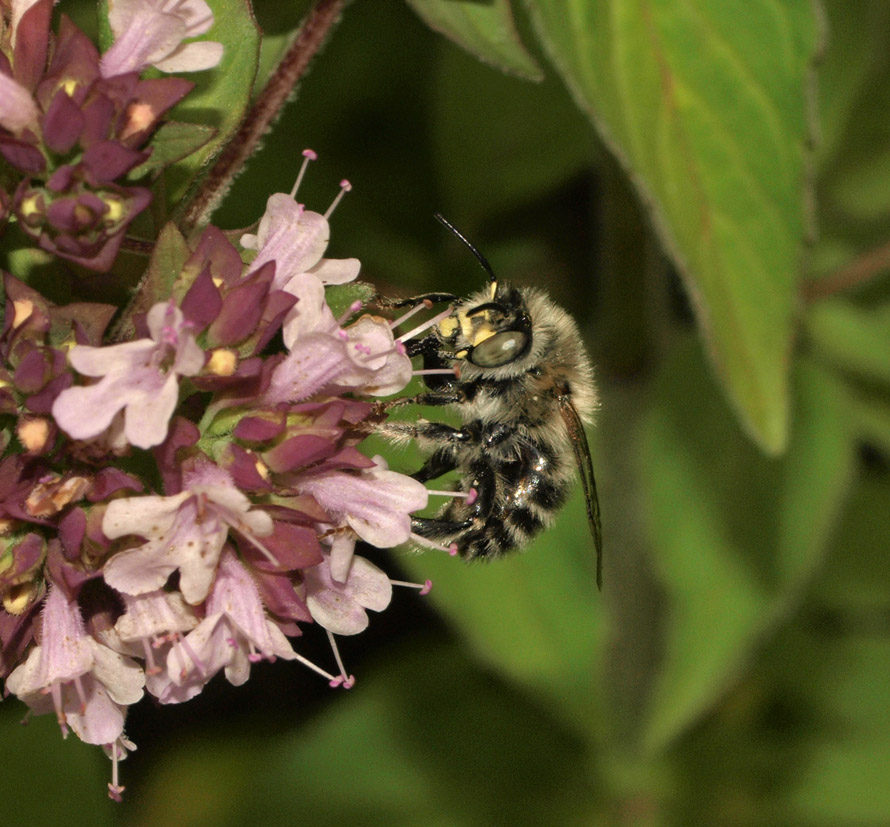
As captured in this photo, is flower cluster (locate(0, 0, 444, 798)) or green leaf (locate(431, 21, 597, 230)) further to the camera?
green leaf (locate(431, 21, 597, 230))

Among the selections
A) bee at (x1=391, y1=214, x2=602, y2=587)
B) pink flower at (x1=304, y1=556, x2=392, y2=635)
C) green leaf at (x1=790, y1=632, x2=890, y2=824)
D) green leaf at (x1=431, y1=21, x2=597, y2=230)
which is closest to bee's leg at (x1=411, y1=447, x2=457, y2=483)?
bee at (x1=391, y1=214, x2=602, y2=587)

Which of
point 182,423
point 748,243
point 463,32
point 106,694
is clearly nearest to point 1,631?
point 106,694

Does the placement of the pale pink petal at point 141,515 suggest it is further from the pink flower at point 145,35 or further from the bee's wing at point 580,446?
the bee's wing at point 580,446

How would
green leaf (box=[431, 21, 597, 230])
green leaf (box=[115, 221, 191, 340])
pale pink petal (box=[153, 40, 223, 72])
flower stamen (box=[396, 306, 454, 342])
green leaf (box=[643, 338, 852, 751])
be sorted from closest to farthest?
green leaf (box=[115, 221, 191, 340]) < pale pink petal (box=[153, 40, 223, 72]) < flower stamen (box=[396, 306, 454, 342]) < green leaf (box=[643, 338, 852, 751]) < green leaf (box=[431, 21, 597, 230])

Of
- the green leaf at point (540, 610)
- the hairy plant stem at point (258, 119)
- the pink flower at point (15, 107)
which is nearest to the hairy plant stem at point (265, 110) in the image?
the hairy plant stem at point (258, 119)

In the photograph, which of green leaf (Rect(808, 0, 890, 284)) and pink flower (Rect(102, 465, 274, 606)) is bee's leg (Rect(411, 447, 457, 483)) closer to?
pink flower (Rect(102, 465, 274, 606))

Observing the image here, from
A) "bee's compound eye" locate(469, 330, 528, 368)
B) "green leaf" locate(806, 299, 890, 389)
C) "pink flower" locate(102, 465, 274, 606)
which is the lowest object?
"green leaf" locate(806, 299, 890, 389)

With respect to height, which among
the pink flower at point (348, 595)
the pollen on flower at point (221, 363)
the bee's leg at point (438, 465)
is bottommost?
the bee's leg at point (438, 465)

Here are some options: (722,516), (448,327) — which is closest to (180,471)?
(448,327)
